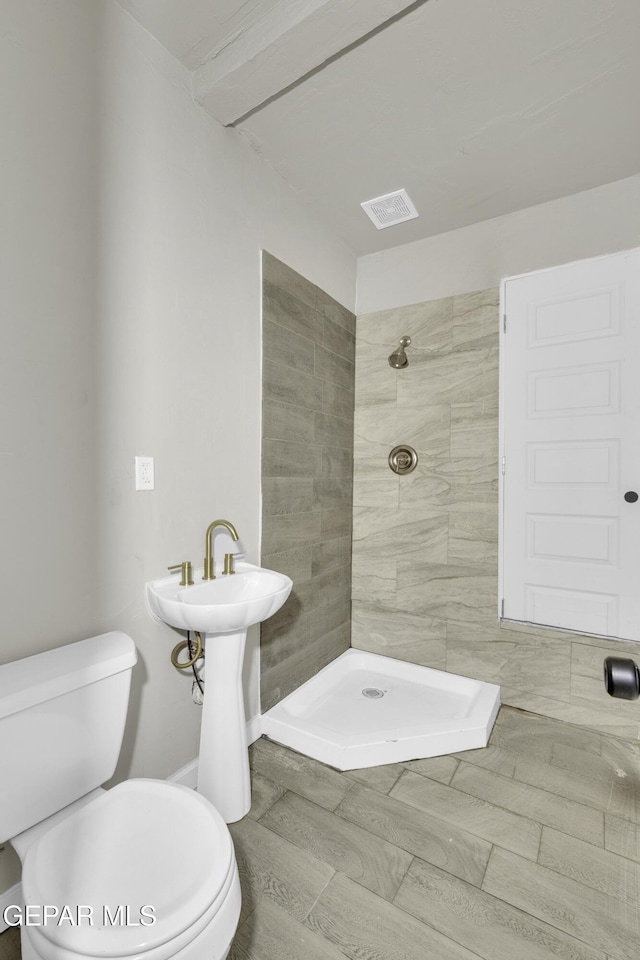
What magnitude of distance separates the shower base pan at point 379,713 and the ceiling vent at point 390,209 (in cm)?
249

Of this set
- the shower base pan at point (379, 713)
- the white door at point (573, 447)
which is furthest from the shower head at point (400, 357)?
the shower base pan at point (379, 713)

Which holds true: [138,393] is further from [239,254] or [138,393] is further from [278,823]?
[278,823]

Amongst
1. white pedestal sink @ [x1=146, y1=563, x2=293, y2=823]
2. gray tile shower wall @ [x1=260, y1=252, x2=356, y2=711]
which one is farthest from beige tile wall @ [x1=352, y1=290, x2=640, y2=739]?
white pedestal sink @ [x1=146, y1=563, x2=293, y2=823]

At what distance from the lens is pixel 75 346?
1.32m

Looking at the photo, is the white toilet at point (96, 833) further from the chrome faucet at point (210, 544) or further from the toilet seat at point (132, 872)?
the chrome faucet at point (210, 544)

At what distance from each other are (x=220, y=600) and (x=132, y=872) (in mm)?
838

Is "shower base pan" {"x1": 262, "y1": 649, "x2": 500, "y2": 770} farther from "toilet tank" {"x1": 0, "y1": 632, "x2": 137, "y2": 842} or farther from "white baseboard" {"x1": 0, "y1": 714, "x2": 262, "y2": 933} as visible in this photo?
"toilet tank" {"x1": 0, "y1": 632, "x2": 137, "y2": 842}

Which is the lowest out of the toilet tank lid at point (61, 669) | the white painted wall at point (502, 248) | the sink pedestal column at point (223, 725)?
the sink pedestal column at point (223, 725)

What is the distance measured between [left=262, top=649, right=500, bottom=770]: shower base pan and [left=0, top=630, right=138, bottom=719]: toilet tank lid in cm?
104

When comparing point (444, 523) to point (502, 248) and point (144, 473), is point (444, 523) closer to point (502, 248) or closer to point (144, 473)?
point (502, 248)

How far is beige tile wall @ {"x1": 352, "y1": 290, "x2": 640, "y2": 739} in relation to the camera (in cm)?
230

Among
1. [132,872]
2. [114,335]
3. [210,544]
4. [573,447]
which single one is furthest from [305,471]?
[132,872]

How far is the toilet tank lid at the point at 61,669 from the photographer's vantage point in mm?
1012

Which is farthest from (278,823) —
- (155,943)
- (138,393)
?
(138,393)
